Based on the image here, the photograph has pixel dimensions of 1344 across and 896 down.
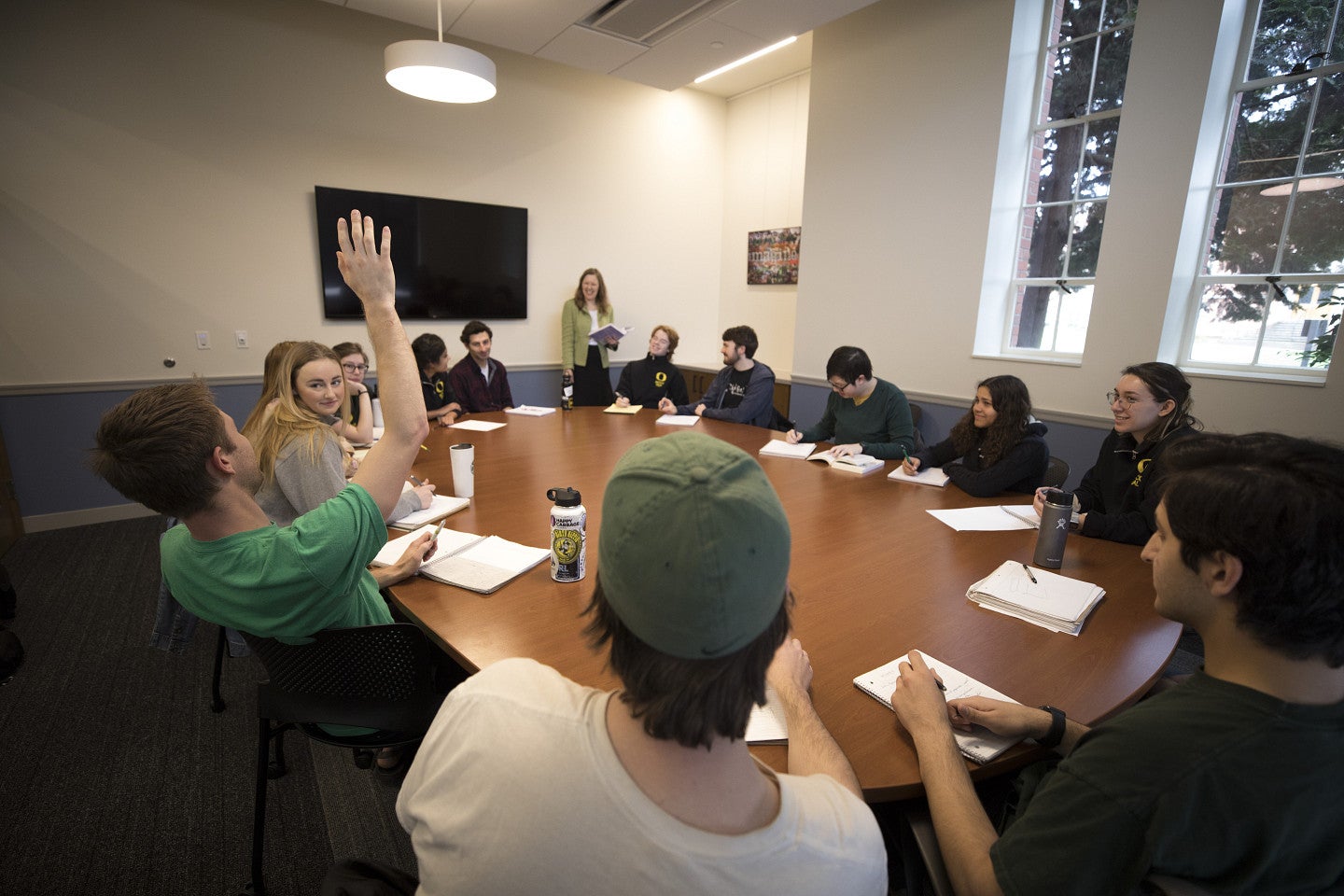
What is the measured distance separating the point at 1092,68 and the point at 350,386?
4.54 meters

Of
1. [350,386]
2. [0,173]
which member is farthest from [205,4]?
[350,386]

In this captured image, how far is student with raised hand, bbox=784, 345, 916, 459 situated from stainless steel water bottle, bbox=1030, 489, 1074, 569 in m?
1.35

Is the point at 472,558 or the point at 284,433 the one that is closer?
the point at 472,558

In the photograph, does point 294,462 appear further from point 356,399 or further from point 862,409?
point 862,409

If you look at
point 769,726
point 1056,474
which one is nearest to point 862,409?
point 1056,474

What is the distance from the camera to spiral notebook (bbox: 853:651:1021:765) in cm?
96

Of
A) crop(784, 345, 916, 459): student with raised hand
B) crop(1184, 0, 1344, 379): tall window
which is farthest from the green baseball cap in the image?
crop(1184, 0, 1344, 379): tall window

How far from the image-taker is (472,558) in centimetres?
160

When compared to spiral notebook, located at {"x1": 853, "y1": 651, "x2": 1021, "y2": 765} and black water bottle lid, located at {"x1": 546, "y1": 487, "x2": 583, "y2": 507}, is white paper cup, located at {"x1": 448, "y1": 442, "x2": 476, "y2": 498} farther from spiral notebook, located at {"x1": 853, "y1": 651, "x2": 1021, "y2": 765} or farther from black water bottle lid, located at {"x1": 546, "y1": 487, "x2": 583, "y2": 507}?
spiral notebook, located at {"x1": 853, "y1": 651, "x2": 1021, "y2": 765}

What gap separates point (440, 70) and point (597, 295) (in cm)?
278

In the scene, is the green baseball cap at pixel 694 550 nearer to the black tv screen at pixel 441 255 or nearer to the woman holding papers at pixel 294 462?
the woman holding papers at pixel 294 462

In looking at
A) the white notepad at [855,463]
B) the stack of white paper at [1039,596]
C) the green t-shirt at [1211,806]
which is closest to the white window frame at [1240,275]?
the white notepad at [855,463]

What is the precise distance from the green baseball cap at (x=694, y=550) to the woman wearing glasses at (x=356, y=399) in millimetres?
2507

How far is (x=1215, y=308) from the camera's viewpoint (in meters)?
3.25
